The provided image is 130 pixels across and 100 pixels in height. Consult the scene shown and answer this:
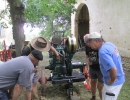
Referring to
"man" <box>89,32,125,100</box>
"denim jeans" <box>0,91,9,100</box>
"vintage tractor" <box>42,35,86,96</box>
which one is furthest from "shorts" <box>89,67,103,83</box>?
"denim jeans" <box>0,91,9,100</box>

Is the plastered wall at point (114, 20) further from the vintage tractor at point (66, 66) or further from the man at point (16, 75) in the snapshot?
the man at point (16, 75)

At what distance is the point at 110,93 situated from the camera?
109 inches

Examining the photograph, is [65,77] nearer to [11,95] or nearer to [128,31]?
[11,95]

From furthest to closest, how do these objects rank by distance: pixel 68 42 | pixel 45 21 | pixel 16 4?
pixel 45 21 < pixel 16 4 < pixel 68 42

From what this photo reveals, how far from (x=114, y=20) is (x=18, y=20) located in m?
4.32

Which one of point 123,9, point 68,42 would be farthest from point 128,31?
point 68,42

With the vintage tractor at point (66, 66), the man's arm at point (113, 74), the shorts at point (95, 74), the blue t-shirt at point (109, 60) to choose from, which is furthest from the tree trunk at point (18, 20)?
the man's arm at point (113, 74)

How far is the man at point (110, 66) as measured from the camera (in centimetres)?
261

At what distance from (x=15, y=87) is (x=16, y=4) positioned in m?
4.60

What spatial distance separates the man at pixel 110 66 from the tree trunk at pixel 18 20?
4.68 metres

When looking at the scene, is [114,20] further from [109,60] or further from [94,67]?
[109,60]

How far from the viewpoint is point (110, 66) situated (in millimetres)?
2584

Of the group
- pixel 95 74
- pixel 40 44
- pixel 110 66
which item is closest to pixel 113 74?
pixel 110 66

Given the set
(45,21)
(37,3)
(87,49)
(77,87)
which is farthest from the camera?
(45,21)
